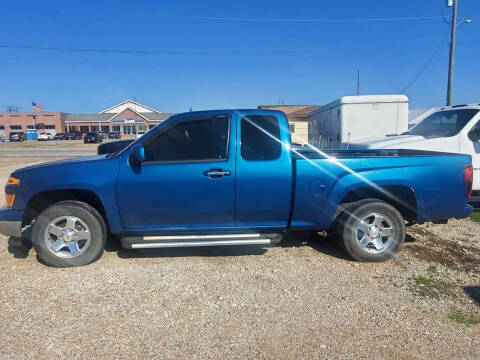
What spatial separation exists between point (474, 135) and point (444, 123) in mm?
874

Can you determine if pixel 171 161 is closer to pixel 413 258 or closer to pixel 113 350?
pixel 113 350

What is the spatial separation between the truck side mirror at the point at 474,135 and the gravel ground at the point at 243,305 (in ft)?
8.56

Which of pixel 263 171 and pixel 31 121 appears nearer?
pixel 263 171

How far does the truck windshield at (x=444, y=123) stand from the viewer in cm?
659

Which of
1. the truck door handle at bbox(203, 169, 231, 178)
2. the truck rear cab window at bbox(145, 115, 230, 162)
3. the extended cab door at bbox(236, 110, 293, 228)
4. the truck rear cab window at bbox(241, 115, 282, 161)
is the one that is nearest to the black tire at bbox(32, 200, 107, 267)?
the truck rear cab window at bbox(145, 115, 230, 162)

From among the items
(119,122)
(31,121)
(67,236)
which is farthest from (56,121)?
(67,236)

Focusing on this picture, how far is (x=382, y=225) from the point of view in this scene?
4.23m

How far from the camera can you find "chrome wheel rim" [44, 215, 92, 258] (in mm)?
→ 3953

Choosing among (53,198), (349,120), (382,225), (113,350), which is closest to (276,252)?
(382,225)

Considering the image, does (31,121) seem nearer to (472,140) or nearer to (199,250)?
(199,250)

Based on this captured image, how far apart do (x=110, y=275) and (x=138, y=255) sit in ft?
1.89

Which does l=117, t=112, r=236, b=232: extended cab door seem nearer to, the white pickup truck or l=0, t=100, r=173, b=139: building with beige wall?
the white pickup truck

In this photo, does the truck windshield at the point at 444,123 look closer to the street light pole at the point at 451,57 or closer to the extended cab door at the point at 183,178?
the extended cab door at the point at 183,178

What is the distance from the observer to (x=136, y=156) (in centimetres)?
378
